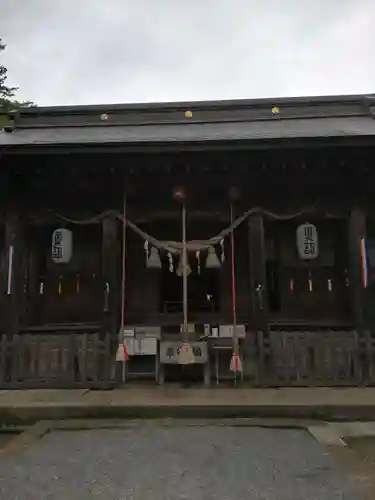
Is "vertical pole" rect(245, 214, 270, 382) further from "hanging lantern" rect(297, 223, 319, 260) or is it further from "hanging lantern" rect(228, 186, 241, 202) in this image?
"hanging lantern" rect(297, 223, 319, 260)

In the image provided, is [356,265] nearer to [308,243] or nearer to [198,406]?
[308,243]

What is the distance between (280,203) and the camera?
8555 millimetres

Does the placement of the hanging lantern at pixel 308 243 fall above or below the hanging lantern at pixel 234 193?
below

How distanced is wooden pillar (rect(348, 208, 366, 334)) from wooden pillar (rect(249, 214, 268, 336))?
5.38 ft

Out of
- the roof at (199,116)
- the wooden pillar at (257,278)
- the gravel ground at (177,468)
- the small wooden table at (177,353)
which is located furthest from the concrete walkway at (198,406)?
the roof at (199,116)

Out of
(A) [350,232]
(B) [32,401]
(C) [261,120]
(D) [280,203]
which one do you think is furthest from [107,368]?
(C) [261,120]

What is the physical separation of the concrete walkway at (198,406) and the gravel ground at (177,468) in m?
0.65

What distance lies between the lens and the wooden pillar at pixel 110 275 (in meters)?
8.02

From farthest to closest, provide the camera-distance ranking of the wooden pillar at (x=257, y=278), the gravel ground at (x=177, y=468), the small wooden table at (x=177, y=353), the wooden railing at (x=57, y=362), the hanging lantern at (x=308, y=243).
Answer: the hanging lantern at (x=308, y=243) < the wooden pillar at (x=257, y=278) < the small wooden table at (x=177, y=353) < the wooden railing at (x=57, y=362) < the gravel ground at (x=177, y=468)

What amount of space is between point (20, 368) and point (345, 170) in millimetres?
6798

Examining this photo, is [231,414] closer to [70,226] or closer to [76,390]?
[76,390]

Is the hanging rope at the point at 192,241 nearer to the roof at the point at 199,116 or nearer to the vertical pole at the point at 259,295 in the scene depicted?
the vertical pole at the point at 259,295

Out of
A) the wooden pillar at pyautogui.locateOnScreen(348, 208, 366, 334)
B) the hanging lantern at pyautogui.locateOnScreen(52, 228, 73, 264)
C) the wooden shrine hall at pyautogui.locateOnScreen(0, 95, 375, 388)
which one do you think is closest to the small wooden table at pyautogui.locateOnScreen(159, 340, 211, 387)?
the wooden shrine hall at pyautogui.locateOnScreen(0, 95, 375, 388)

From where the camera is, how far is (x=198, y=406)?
235 inches
